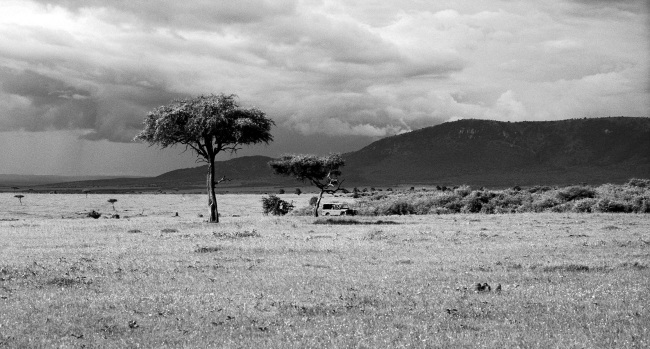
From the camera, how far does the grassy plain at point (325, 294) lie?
36.8 feet

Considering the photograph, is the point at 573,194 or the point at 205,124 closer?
the point at 205,124

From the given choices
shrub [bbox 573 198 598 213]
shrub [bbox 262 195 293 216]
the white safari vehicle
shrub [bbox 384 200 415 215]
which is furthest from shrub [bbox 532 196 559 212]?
shrub [bbox 262 195 293 216]

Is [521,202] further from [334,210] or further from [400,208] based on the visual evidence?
[334,210]

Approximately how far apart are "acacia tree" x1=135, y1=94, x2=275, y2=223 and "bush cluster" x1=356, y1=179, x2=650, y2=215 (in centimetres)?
2748

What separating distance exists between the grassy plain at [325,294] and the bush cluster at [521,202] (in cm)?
3389

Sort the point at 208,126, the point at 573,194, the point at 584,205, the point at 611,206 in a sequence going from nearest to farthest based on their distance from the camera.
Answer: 1. the point at 208,126
2. the point at 611,206
3. the point at 584,205
4. the point at 573,194

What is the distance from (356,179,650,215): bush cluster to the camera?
6019 cm

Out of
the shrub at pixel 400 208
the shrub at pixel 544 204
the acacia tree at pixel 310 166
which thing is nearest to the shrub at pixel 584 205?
the shrub at pixel 544 204

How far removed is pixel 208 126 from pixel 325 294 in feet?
103

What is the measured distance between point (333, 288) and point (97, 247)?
15.0 meters

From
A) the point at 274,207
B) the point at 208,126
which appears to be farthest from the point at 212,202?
→ the point at 274,207

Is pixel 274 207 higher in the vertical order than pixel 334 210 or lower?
higher

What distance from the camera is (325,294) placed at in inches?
603

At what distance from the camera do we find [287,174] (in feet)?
209
